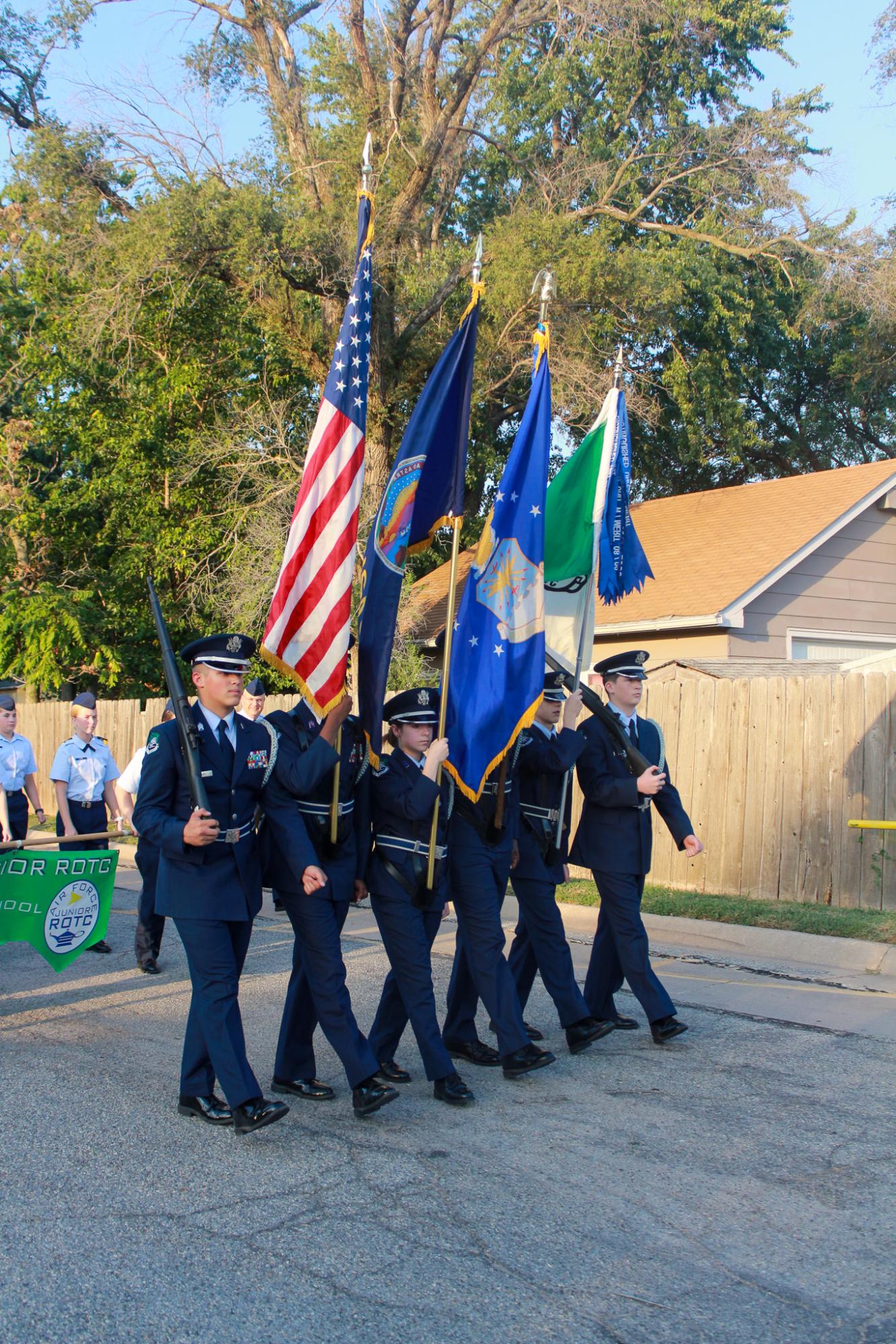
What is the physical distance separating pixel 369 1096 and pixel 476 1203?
40.4 inches

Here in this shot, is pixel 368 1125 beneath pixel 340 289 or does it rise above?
beneath

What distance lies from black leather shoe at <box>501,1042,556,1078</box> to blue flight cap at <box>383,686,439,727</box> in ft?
5.29

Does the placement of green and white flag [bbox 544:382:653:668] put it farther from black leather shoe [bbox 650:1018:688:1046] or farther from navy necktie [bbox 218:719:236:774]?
navy necktie [bbox 218:719:236:774]

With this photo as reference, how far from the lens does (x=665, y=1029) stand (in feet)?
21.5

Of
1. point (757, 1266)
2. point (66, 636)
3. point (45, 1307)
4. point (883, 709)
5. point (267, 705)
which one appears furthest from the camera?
point (66, 636)

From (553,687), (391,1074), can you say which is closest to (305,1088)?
(391,1074)

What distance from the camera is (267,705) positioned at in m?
17.6

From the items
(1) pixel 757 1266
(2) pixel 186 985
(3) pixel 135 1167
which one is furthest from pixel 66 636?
(1) pixel 757 1266


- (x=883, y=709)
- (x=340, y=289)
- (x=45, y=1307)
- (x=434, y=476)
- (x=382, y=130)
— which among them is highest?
(x=382, y=130)

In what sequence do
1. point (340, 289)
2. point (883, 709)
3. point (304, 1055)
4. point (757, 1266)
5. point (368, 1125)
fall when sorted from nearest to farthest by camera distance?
point (757, 1266)
point (368, 1125)
point (304, 1055)
point (883, 709)
point (340, 289)

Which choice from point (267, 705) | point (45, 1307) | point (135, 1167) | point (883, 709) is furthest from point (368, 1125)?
point (267, 705)

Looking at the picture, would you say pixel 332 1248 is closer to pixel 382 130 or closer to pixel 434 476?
pixel 434 476

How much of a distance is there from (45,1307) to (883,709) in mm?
8531

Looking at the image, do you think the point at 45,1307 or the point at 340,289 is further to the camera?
the point at 340,289
